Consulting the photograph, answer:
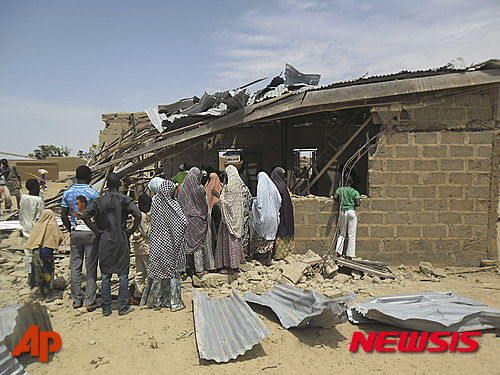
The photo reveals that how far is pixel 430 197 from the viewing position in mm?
6016

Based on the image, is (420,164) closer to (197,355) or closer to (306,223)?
(306,223)

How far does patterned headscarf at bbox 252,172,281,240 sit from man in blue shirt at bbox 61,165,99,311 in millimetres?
2474

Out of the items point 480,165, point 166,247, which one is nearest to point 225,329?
point 166,247

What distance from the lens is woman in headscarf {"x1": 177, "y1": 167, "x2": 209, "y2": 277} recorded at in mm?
4793

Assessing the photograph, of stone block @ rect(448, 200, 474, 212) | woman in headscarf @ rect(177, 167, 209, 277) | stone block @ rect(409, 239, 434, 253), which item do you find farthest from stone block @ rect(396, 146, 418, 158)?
woman in headscarf @ rect(177, 167, 209, 277)

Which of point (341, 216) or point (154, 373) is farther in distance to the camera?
point (341, 216)

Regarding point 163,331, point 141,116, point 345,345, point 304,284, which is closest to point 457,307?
point 345,345

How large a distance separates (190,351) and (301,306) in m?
1.38

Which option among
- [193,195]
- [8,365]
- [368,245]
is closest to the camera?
[8,365]

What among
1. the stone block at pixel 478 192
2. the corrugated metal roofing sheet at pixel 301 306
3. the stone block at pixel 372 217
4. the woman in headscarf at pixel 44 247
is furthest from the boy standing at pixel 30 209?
the stone block at pixel 478 192

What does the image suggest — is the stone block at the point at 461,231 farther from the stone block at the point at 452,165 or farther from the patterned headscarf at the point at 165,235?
the patterned headscarf at the point at 165,235

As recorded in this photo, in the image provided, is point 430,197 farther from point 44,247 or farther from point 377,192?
point 44,247

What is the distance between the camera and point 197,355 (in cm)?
339

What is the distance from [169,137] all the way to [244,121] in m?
1.56
